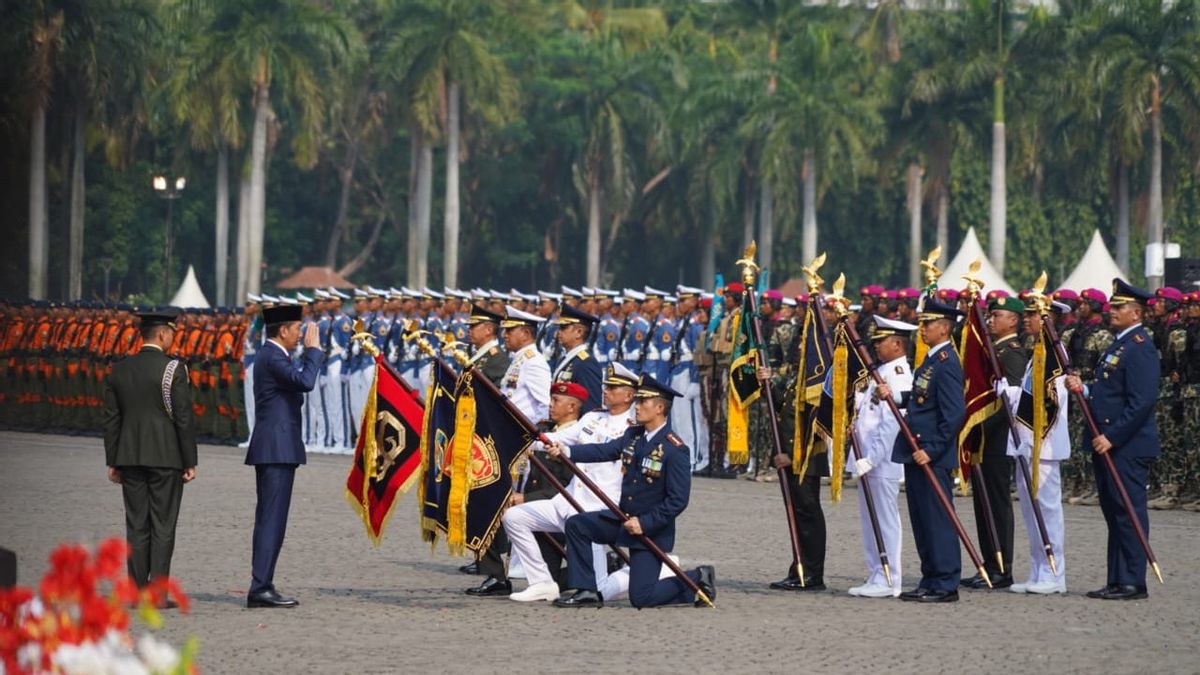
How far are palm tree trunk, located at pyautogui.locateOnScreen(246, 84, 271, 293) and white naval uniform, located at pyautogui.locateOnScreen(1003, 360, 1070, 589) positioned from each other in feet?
153

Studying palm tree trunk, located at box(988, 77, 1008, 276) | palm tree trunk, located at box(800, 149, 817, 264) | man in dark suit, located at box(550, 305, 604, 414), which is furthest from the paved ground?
palm tree trunk, located at box(800, 149, 817, 264)

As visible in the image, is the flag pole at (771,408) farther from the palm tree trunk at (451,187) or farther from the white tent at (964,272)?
the palm tree trunk at (451,187)

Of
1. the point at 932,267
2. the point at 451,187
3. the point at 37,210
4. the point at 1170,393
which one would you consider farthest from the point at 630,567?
the point at 451,187

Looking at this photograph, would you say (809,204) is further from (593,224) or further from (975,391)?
(975,391)

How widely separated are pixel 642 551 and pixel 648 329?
12.9 m

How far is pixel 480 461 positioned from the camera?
502 inches

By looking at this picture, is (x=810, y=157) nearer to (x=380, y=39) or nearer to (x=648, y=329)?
(x=380, y=39)

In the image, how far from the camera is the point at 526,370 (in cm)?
1398

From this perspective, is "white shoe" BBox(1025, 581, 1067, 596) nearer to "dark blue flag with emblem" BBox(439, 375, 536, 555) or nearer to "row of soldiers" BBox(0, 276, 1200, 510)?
"dark blue flag with emblem" BBox(439, 375, 536, 555)

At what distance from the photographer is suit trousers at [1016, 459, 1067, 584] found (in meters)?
13.3

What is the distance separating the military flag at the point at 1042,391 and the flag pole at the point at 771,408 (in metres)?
1.60

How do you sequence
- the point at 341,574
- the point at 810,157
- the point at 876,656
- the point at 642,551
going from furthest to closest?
1. the point at 810,157
2. the point at 341,574
3. the point at 642,551
4. the point at 876,656

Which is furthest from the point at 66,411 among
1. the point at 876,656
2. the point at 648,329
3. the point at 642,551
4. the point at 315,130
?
the point at 315,130

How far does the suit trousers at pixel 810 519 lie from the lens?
13352 mm
